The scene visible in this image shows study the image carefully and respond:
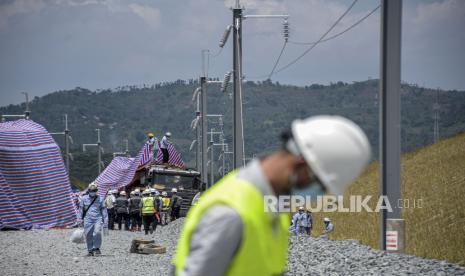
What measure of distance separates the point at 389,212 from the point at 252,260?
12.4 meters

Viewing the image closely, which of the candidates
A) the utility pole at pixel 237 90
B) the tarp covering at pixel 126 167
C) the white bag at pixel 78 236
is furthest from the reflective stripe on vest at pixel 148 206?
the tarp covering at pixel 126 167

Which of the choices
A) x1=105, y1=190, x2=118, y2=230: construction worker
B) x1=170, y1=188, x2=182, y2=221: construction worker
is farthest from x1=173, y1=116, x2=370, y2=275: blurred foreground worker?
x1=170, y1=188, x2=182, y2=221: construction worker

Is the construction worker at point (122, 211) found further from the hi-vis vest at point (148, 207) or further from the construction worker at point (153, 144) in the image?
the hi-vis vest at point (148, 207)

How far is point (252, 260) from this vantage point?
3.12m

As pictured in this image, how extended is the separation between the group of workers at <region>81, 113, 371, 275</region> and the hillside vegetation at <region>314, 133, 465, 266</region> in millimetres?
14530

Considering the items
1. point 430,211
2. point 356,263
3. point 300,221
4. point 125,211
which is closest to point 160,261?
point 356,263

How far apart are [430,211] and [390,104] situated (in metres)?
16.9

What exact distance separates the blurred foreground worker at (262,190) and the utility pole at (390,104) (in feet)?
40.7

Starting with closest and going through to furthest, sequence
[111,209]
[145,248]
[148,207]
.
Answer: [145,248], [148,207], [111,209]

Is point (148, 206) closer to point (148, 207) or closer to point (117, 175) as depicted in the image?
point (148, 207)

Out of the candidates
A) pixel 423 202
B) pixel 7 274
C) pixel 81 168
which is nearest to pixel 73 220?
pixel 423 202

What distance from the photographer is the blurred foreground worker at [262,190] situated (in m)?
3.06

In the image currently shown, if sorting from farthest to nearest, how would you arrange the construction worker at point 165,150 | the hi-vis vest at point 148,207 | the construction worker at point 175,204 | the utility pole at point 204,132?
1. the utility pole at point 204,132
2. the construction worker at point 165,150
3. the construction worker at point 175,204
4. the hi-vis vest at point 148,207

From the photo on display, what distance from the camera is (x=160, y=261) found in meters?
20.5
